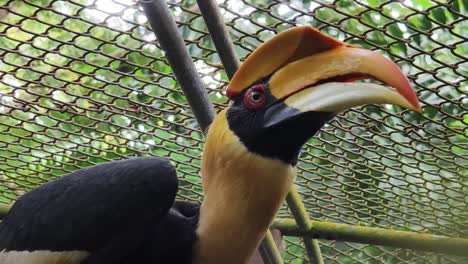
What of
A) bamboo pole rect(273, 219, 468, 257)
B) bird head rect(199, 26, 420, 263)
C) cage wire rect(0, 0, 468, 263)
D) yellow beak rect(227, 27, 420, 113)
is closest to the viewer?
yellow beak rect(227, 27, 420, 113)

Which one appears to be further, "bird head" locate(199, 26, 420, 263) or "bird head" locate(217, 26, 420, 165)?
"bird head" locate(199, 26, 420, 263)

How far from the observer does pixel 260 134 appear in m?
1.40

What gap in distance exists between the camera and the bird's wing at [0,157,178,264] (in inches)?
55.1

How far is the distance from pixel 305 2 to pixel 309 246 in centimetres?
67

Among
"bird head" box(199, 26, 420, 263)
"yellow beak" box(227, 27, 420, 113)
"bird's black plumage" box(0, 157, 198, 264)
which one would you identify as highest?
"yellow beak" box(227, 27, 420, 113)

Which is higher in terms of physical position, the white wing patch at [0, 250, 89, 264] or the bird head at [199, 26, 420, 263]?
the bird head at [199, 26, 420, 263]

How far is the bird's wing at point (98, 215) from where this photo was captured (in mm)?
1400

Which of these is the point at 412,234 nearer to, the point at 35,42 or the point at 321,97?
the point at 321,97

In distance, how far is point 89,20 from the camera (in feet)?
5.42

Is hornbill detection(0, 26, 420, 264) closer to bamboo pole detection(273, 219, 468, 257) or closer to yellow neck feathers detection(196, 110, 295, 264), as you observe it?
yellow neck feathers detection(196, 110, 295, 264)

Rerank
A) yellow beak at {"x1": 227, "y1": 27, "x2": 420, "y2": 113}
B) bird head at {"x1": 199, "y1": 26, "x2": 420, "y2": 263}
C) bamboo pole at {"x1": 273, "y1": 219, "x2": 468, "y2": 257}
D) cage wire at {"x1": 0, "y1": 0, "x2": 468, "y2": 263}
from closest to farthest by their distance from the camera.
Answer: yellow beak at {"x1": 227, "y1": 27, "x2": 420, "y2": 113} < bird head at {"x1": 199, "y1": 26, "x2": 420, "y2": 263} < cage wire at {"x1": 0, "y1": 0, "x2": 468, "y2": 263} < bamboo pole at {"x1": 273, "y1": 219, "x2": 468, "y2": 257}

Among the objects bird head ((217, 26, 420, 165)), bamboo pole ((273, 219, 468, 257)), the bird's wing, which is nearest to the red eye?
bird head ((217, 26, 420, 165))

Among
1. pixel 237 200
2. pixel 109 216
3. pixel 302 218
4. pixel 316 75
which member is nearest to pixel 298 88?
pixel 316 75

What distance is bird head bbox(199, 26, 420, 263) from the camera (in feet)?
4.34
